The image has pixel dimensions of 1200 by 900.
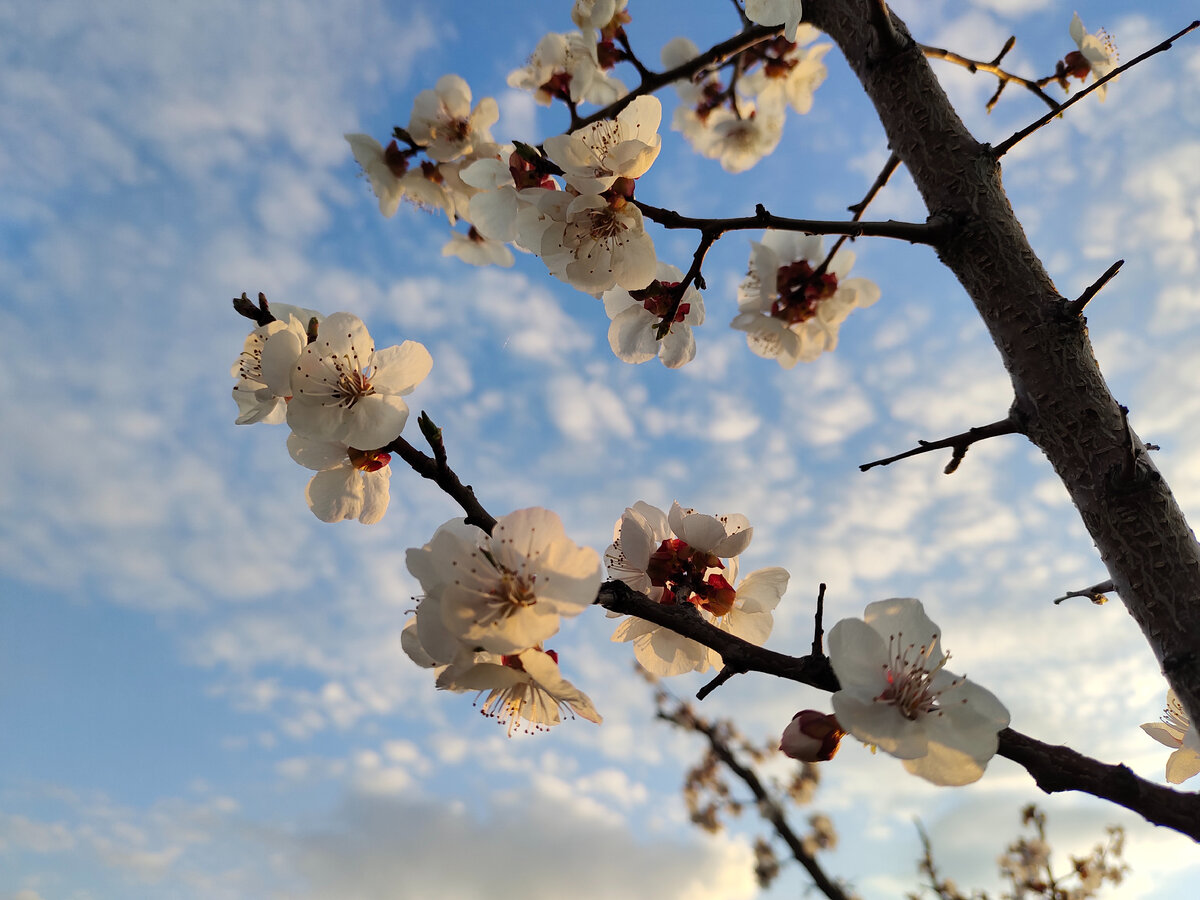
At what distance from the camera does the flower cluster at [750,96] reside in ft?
10.8

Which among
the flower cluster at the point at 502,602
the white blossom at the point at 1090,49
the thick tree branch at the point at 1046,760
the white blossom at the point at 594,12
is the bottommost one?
the thick tree branch at the point at 1046,760

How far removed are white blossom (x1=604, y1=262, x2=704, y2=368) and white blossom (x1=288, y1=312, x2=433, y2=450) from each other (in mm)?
720

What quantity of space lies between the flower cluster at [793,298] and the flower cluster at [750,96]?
102 cm

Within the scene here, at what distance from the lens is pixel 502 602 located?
110 centimetres

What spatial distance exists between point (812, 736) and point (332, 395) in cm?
108

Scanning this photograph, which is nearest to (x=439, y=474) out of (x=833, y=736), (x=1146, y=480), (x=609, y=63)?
(x=833, y=736)

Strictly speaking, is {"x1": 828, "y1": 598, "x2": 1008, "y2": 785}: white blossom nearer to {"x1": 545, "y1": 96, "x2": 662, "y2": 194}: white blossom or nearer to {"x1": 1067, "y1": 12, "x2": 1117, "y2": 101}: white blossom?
{"x1": 545, "y1": 96, "x2": 662, "y2": 194}: white blossom

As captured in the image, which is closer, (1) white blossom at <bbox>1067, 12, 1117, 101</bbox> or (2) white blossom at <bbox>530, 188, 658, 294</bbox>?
(2) white blossom at <bbox>530, 188, 658, 294</bbox>

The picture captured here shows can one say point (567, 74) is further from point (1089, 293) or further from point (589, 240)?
point (1089, 293)

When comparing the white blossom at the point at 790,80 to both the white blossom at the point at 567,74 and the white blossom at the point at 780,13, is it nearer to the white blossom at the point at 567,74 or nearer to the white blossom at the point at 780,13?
the white blossom at the point at 567,74

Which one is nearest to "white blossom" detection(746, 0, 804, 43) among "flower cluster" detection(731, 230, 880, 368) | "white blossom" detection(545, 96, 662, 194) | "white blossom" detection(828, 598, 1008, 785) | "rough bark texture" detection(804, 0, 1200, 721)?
"rough bark texture" detection(804, 0, 1200, 721)

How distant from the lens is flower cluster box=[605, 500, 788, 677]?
1.45m

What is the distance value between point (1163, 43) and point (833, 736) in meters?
1.58

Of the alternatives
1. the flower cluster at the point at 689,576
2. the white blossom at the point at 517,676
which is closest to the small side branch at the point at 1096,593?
the flower cluster at the point at 689,576
